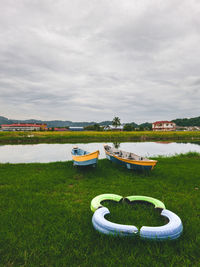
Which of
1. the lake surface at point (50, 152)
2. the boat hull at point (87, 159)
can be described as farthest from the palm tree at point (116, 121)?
the boat hull at point (87, 159)

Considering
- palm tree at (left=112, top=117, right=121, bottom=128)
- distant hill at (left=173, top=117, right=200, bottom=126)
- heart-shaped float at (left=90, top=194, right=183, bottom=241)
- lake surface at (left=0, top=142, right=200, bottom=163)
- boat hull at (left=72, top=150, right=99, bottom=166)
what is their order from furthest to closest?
distant hill at (left=173, top=117, right=200, bottom=126) → palm tree at (left=112, top=117, right=121, bottom=128) → lake surface at (left=0, top=142, right=200, bottom=163) → boat hull at (left=72, top=150, right=99, bottom=166) → heart-shaped float at (left=90, top=194, right=183, bottom=241)

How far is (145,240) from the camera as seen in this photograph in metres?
3.53

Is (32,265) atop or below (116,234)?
below

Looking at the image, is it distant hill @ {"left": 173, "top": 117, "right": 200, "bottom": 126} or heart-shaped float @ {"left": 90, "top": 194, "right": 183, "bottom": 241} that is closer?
heart-shaped float @ {"left": 90, "top": 194, "right": 183, "bottom": 241}

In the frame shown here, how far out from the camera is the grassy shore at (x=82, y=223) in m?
3.20

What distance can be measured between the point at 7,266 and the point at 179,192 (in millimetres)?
6701

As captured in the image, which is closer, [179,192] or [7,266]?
[7,266]

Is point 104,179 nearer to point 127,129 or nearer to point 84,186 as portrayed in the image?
point 84,186

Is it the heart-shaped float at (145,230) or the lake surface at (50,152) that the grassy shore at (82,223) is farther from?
the lake surface at (50,152)

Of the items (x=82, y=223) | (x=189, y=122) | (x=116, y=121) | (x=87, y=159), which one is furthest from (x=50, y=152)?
(x=189, y=122)

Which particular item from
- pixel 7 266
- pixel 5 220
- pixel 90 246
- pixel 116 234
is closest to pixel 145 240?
pixel 116 234

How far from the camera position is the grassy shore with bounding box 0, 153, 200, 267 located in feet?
10.5

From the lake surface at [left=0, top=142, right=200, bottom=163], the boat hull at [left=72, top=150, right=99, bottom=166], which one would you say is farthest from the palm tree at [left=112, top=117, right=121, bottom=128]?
the boat hull at [left=72, top=150, right=99, bottom=166]

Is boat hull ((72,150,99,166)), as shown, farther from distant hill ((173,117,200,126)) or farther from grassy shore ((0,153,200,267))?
distant hill ((173,117,200,126))
